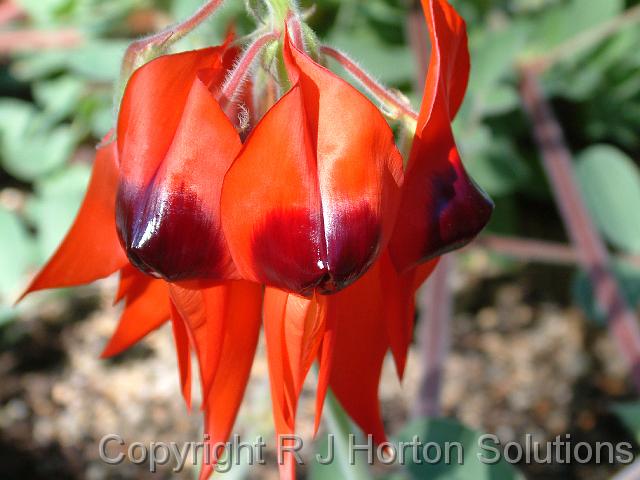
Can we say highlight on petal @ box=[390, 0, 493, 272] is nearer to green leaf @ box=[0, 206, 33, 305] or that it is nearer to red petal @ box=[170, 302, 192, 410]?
red petal @ box=[170, 302, 192, 410]

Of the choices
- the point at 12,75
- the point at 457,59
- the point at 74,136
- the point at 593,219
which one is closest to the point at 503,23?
the point at 593,219

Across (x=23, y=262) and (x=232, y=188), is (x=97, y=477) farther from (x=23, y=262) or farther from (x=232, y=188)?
(x=232, y=188)

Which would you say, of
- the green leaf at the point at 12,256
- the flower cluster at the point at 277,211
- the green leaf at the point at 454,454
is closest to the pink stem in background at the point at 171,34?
the flower cluster at the point at 277,211

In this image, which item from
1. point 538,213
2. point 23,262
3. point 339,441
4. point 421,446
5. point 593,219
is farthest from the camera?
point 538,213

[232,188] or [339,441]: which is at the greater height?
[232,188]

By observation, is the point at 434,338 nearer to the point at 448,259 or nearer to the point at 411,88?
the point at 448,259

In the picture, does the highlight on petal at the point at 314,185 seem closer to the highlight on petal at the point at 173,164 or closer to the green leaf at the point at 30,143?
the highlight on petal at the point at 173,164

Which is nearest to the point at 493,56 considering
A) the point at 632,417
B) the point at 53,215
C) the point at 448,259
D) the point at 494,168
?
the point at 494,168
